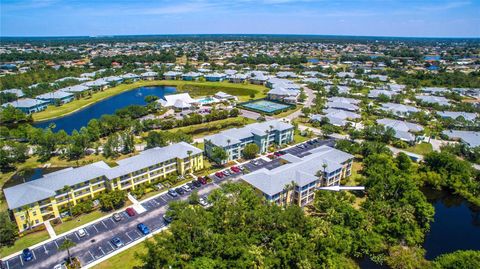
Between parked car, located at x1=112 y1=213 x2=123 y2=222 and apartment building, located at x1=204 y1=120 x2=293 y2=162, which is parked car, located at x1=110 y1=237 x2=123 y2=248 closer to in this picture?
parked car, located at x1=112 y1=213 x2=123 y2=222

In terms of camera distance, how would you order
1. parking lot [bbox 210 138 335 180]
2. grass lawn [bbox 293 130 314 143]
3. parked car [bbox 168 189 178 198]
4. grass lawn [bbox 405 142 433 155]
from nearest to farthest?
parked car [bbox 168 189 178 198]
parking lot [bbox 210 138 335 180]
grass lawn [bbox 405 142 433 155]
grass lawn [bbox 293 130 314 143]

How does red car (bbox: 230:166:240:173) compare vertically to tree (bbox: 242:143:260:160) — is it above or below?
below

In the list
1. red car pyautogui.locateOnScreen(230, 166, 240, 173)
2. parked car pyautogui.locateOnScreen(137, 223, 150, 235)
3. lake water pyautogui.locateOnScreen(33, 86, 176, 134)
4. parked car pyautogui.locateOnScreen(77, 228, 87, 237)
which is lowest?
lake water pyautogui.locateOnScreen(33, 86, 176, 134)

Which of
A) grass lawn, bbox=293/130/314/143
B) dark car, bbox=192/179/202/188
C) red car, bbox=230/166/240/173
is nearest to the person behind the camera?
dark car, bbox=192/179/202/188

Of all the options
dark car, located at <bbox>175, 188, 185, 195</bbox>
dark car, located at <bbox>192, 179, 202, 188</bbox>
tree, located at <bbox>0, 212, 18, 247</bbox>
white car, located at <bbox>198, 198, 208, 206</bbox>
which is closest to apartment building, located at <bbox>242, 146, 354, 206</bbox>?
white car, located at <bbox>198, 198, 208, 206</bbox>

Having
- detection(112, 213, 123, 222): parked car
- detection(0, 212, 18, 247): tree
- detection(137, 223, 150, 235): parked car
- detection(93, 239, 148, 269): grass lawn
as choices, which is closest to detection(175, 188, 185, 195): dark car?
detection(137, 223, 150, 235): parked car

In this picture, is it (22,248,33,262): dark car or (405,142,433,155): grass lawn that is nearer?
(22,248,33,262): dark car

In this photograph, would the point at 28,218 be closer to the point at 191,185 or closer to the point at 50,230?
the point at 50,230
